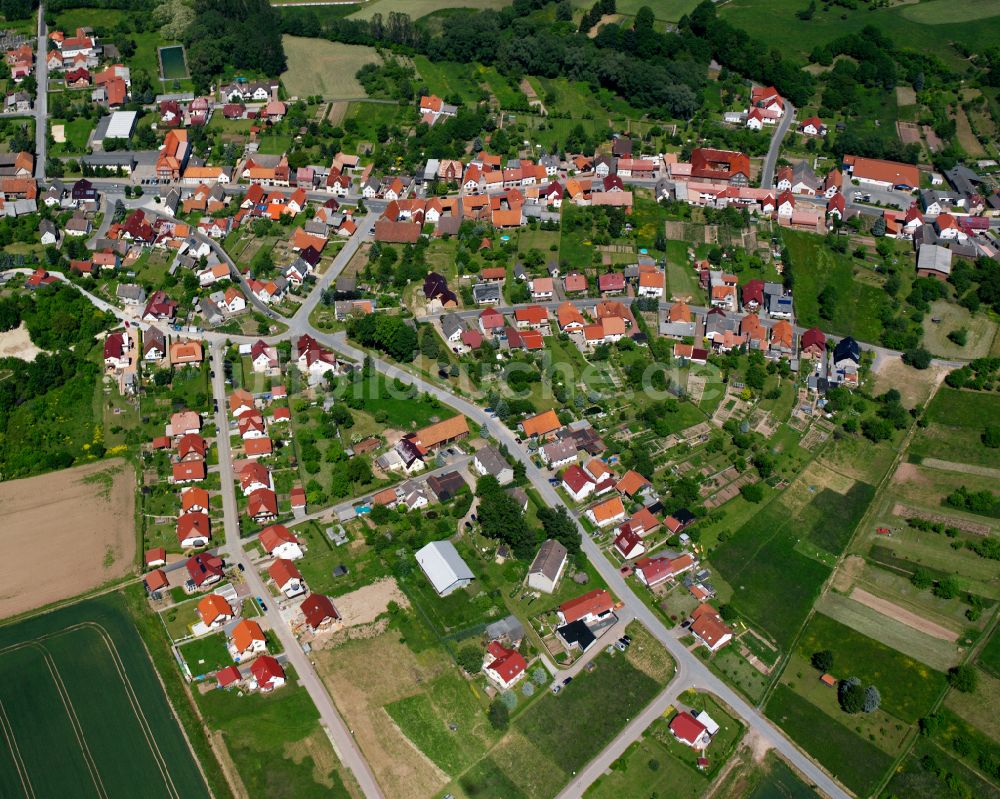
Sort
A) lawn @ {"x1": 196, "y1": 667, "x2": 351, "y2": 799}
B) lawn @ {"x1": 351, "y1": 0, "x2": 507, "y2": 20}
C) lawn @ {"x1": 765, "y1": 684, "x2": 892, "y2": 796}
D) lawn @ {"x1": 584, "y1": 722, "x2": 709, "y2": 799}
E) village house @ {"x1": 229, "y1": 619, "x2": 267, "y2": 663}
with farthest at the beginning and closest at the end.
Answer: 1. lawn @ {"x1": 351, "y1": 0, "x2": 507, "y2": 20}
2. village house @ {"x1": 229, "y1": 619, "x2": 267, "y2": 663}
3. lawn @ {"x1": 765, "y1": 684, "x2": 892, "y2": 796}
4. lawn @ {"x1": 584, "y1": 722, "x2": 709, "y2": 799}
5. lawn @ {"x1": 196, "y1": 667, "x2": 351, "y2": 799}

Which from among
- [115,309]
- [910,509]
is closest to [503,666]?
[910,509]

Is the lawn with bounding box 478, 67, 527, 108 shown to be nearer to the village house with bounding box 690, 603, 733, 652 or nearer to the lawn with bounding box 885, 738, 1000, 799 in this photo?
→ the village house with bounding box 690, 603, 733, 652

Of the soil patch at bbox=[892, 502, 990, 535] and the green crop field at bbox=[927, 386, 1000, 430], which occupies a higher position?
the green crop field at bbox=[927, 386, 1000, 430]

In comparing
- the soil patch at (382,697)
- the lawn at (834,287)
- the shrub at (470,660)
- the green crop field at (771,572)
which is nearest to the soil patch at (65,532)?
the soil patch at (382,697)

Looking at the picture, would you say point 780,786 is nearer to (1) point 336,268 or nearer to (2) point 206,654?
(2) point 206,654

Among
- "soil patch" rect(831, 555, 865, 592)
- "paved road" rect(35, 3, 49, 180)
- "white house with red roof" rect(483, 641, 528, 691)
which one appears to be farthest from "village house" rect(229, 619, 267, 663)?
"paved road" rect(35, 3, 49, 180)

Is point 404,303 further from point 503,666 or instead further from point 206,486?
point 503,666

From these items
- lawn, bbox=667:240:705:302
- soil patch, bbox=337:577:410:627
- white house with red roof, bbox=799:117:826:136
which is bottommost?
soil patch, bbox=337:577:410:627

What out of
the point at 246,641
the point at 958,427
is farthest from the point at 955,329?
the point at 246,641
